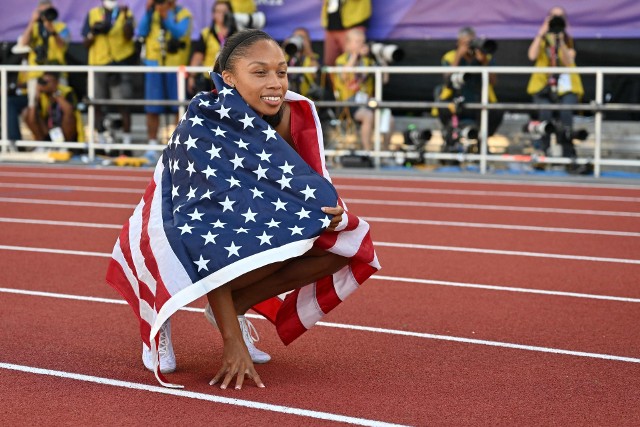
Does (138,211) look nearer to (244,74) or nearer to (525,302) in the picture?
(244,74)

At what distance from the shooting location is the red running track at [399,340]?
13.4ft

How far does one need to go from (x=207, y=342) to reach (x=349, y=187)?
23.1 feet

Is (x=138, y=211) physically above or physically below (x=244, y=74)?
below

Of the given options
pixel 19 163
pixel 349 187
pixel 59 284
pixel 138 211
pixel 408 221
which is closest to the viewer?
pixel 138 211

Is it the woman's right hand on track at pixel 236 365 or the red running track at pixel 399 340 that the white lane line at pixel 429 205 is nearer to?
the red running track at pixel 399 340

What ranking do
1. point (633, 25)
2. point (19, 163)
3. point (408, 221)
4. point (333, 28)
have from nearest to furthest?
point (408, 221)
point (633, 25)
point (333, 28)
point (19, 163)

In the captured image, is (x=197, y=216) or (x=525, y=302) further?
(x=525, y=302)

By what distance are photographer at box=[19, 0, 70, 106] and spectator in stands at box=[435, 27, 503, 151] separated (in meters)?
5.24

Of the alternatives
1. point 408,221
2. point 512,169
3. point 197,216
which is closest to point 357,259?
point 197,216

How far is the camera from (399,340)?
17.2 feet

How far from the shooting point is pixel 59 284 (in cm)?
662

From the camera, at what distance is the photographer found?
1549 centimetres

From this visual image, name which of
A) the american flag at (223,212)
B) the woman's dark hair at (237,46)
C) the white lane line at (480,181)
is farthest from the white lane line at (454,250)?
the white lane line at (480,181)

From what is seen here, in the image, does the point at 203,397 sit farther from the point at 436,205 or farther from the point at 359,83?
the point at 359,83
